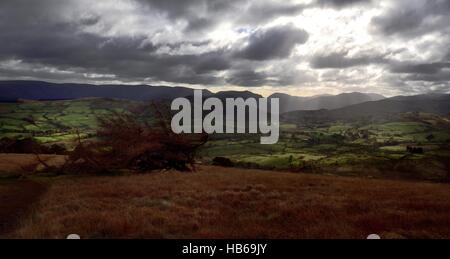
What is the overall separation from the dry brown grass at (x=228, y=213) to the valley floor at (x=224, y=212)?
0.10ft

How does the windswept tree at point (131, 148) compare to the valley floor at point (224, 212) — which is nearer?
the valley floor at point (224, 212)

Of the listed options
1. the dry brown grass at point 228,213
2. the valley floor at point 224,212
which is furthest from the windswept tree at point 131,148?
the dry brown grass at point 228,213

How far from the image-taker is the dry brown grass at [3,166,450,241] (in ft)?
40.6

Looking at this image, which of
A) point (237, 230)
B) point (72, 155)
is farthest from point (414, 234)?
point (72, 155)

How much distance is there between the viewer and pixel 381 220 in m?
14.4

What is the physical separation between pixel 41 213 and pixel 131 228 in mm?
4880

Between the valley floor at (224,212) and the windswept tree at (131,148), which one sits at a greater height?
the windswept tree at (131,148)

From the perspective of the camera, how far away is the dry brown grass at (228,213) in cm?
1238

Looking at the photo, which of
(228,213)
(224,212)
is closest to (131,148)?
(224,212)

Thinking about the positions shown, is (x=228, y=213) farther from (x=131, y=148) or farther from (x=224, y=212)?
(x=131, y=148)

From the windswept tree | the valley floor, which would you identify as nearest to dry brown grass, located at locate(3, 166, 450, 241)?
the valley floor

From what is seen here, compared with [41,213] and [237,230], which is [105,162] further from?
[237,230]

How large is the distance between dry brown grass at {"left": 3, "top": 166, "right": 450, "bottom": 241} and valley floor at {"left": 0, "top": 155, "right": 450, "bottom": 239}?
3 cm

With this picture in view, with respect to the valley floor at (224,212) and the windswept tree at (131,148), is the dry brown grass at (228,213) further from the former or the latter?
the windswept tree at (131,148)
